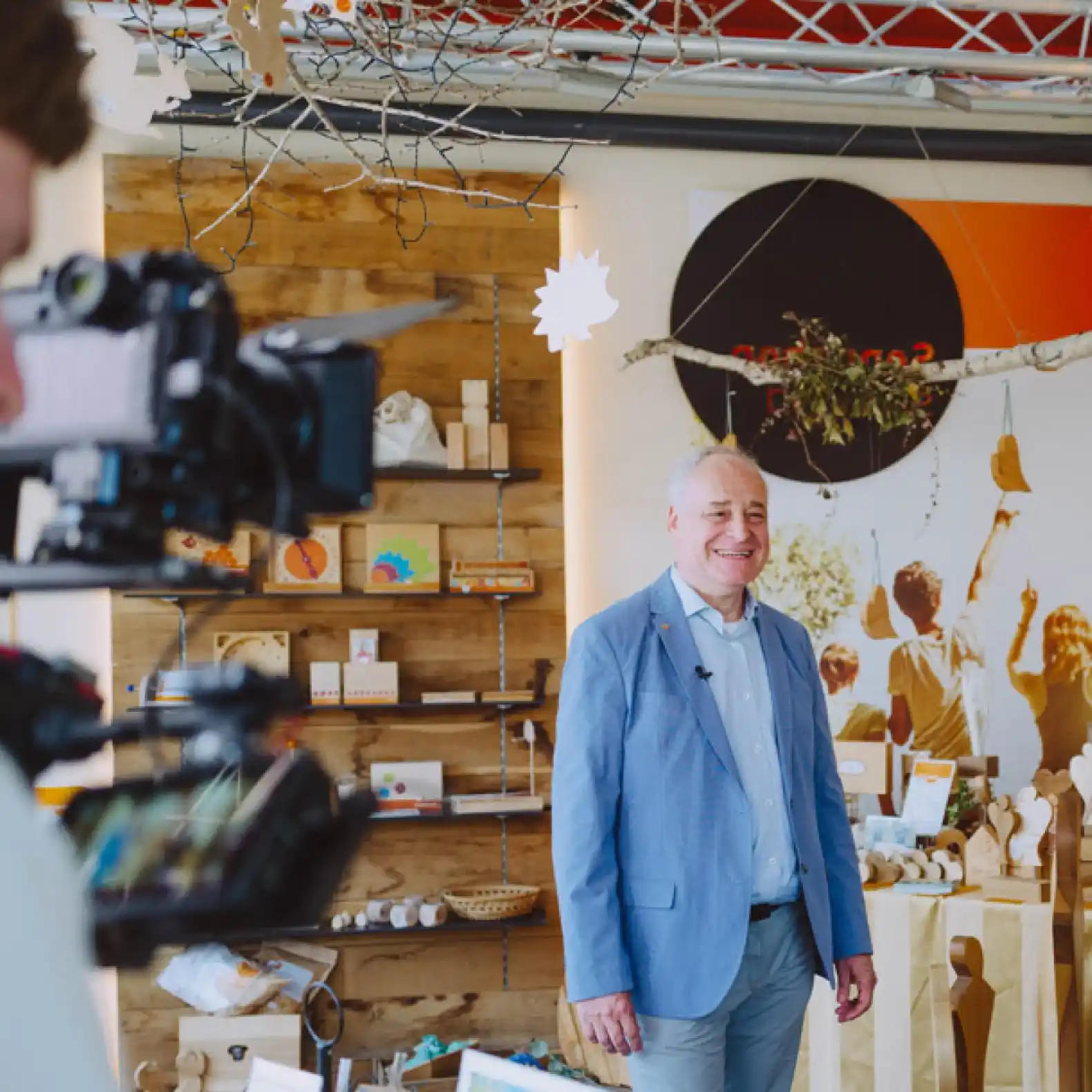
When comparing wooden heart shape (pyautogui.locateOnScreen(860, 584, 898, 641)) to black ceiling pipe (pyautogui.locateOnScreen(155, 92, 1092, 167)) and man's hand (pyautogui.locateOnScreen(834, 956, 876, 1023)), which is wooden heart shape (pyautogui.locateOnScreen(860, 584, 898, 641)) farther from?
man's hand (pyautogui.locateOnScreen(834, 956, 876, 1023))

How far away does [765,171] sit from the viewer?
519 cm

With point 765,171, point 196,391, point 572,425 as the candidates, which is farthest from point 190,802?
point 765,171

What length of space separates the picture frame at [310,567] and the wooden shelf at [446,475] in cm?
29

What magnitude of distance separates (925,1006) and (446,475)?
2.39 m

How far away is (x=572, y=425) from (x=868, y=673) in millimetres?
1493

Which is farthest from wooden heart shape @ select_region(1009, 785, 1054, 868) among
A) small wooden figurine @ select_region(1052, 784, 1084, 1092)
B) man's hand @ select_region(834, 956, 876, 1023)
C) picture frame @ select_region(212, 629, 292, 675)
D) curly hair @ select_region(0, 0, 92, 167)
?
curly hair @ select_region(0, 0, 92, 167)

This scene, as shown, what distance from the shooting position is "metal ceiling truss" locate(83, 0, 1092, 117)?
4199 millimetres

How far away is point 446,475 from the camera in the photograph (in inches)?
188

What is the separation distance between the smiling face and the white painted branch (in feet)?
6.23

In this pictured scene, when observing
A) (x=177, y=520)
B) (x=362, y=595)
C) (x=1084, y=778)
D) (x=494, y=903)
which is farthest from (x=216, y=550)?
(x=177, y=520)

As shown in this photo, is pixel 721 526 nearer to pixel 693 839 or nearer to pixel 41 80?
pixel 693 839

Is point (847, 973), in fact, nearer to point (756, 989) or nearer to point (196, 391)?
point (756, 989)

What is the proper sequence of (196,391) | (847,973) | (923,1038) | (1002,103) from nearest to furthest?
(196,391)
(847,973)
(923,1038)
(1002,103)

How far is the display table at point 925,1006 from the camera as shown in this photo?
3.38 metres
